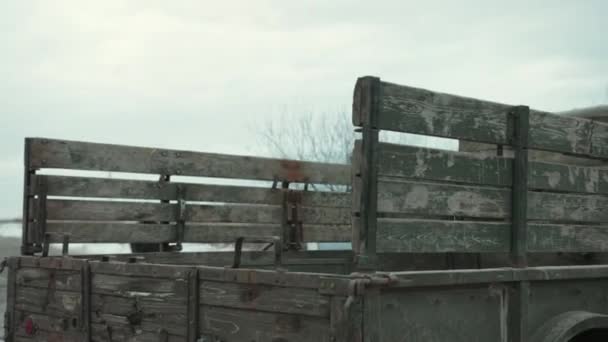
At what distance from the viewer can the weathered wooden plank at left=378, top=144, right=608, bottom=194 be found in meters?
3.14

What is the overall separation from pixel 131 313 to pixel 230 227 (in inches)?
94.0

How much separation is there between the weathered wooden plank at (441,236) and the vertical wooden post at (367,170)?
71 millimetres

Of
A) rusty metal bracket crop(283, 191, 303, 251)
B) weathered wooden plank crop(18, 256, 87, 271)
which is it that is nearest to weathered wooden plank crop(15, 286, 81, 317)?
weathered wooden plank crop(18, 256, 87, 271)

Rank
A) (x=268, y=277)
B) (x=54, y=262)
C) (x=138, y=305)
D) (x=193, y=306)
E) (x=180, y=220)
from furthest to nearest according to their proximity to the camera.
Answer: (x=180, y=220)
(x=54, y=262)
(x=138, y=305)
(x=193, y=306)
(x=268, y=277)

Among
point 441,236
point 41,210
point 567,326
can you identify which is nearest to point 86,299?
point 41,210

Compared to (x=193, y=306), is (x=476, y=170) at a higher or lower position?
higher

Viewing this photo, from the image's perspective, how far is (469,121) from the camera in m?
3.40

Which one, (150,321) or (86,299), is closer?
(150,321)

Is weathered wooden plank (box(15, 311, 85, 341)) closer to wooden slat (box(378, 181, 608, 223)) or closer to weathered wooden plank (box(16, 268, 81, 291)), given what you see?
weathered wooden plank (box(16, 268, 81, 291))

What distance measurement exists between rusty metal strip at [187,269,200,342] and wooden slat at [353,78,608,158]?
0.93 m

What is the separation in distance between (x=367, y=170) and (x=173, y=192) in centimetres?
283

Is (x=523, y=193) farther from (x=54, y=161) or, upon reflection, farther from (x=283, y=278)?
(x=54, y=161)

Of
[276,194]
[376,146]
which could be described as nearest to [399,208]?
[376,146]

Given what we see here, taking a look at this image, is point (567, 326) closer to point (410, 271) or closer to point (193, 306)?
point (410, 271)
